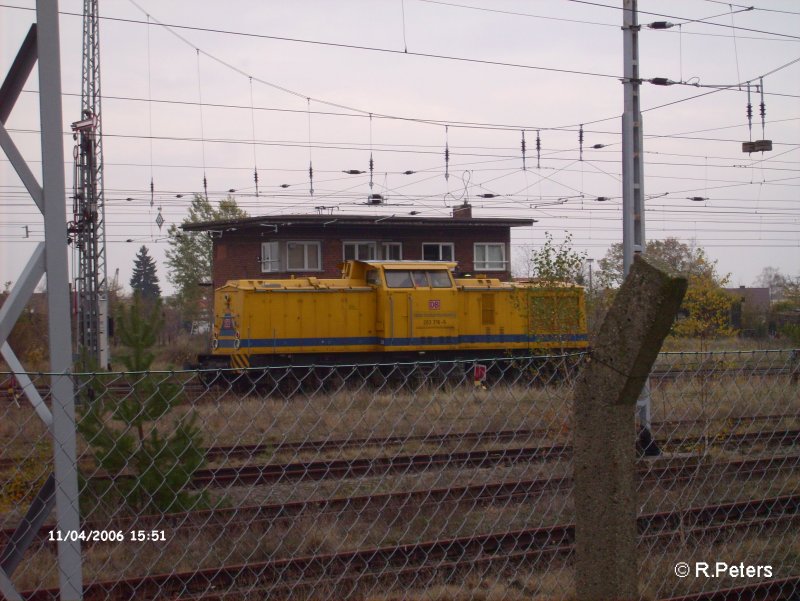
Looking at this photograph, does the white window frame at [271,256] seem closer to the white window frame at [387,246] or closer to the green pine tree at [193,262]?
the white window frame at [387,246]

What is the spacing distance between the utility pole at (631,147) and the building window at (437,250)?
63.6ft

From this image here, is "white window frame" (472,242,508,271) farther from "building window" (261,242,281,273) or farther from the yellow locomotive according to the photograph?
the yellow locomotive

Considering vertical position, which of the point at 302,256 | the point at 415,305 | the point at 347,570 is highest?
the point at 302,256

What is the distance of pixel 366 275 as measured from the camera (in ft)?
70.1

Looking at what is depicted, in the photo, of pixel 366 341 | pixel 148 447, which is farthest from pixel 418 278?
pixel 148 447

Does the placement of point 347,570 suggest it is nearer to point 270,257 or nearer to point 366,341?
point 366,341

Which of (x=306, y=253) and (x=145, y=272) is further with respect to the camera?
(x=145, y=272)

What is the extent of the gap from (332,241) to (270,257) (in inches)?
95.0

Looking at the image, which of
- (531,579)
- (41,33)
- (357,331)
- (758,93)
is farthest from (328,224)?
(41,33)

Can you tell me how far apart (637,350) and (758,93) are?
1533 centimetres

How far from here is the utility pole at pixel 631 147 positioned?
1110cm

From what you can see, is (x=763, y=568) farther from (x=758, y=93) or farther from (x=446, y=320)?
(x=446, y=320)

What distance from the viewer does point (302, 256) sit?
2952cm

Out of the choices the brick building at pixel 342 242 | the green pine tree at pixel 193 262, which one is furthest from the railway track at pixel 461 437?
the green pine tree at pixel 193 262
